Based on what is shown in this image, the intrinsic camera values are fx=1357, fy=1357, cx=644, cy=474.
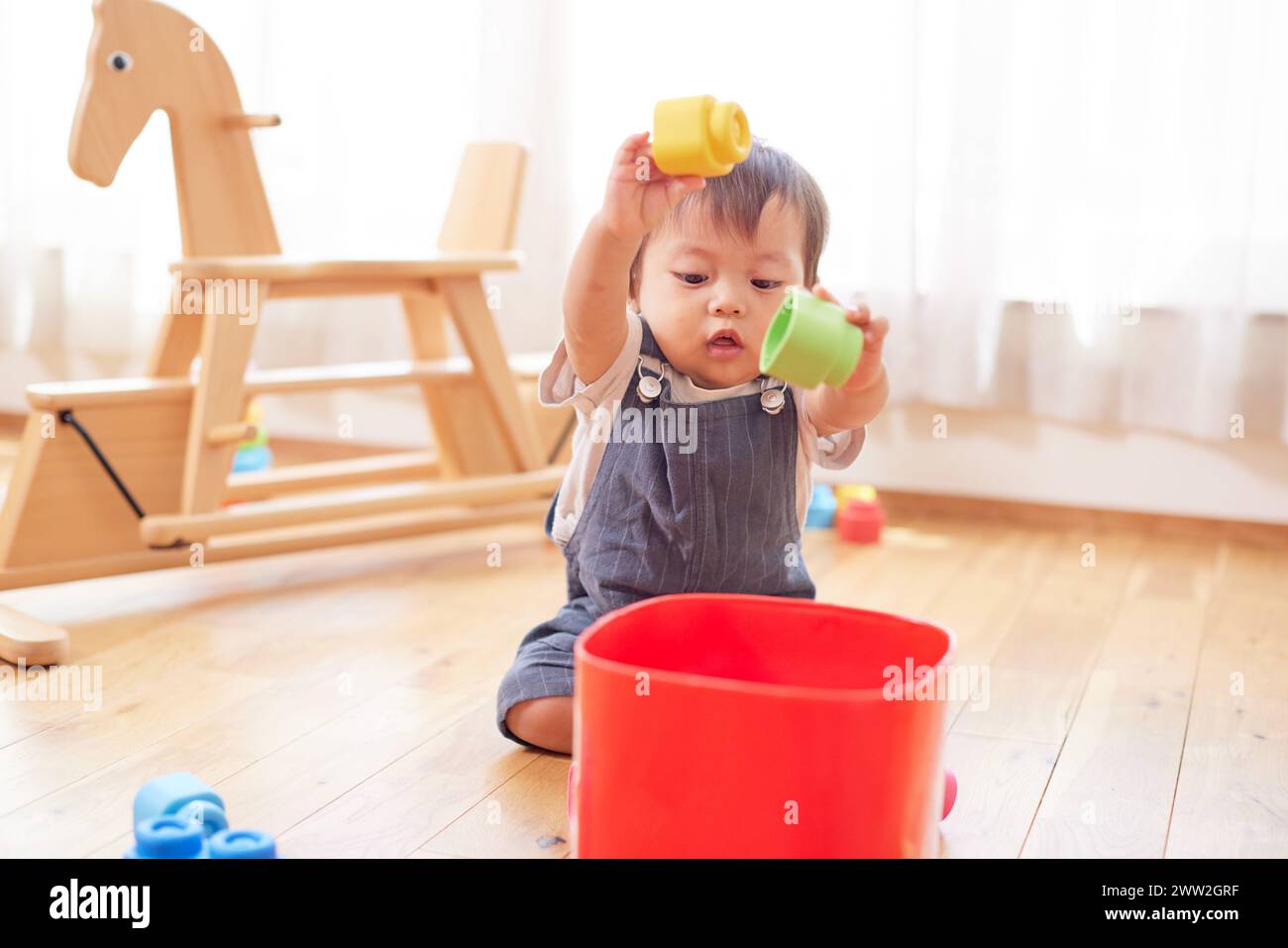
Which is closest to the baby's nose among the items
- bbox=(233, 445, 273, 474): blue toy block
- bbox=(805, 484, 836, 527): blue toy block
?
bbox=(805, 484, 836, 527): blue toy block

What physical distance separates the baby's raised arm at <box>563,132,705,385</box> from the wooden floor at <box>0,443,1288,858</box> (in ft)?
1.14

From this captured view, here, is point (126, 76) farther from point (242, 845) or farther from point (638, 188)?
point (242, 845)

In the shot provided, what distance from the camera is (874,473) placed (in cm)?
222

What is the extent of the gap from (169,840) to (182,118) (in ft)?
3.25

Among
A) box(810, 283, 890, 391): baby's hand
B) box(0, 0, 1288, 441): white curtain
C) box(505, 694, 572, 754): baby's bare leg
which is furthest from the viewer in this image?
box(0, 0, 1288, 441): white curtain

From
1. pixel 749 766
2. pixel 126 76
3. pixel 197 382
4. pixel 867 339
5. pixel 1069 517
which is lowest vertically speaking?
pixel 1069 517

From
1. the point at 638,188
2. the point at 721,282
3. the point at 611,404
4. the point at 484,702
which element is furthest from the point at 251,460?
the point at 638,188

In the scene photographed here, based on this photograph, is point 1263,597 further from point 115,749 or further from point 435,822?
point 115,749

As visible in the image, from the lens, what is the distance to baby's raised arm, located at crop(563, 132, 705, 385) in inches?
36.1

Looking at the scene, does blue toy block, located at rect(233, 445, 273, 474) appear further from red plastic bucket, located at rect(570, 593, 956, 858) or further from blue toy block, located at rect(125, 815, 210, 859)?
red plastic bucket, located at rect(570, 593, 956, 858)

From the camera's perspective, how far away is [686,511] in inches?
44.4

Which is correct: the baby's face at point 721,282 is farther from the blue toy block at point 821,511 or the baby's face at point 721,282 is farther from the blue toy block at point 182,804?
the blue toy block at point 821,511

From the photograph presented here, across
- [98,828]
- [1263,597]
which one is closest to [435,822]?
[98,828]
